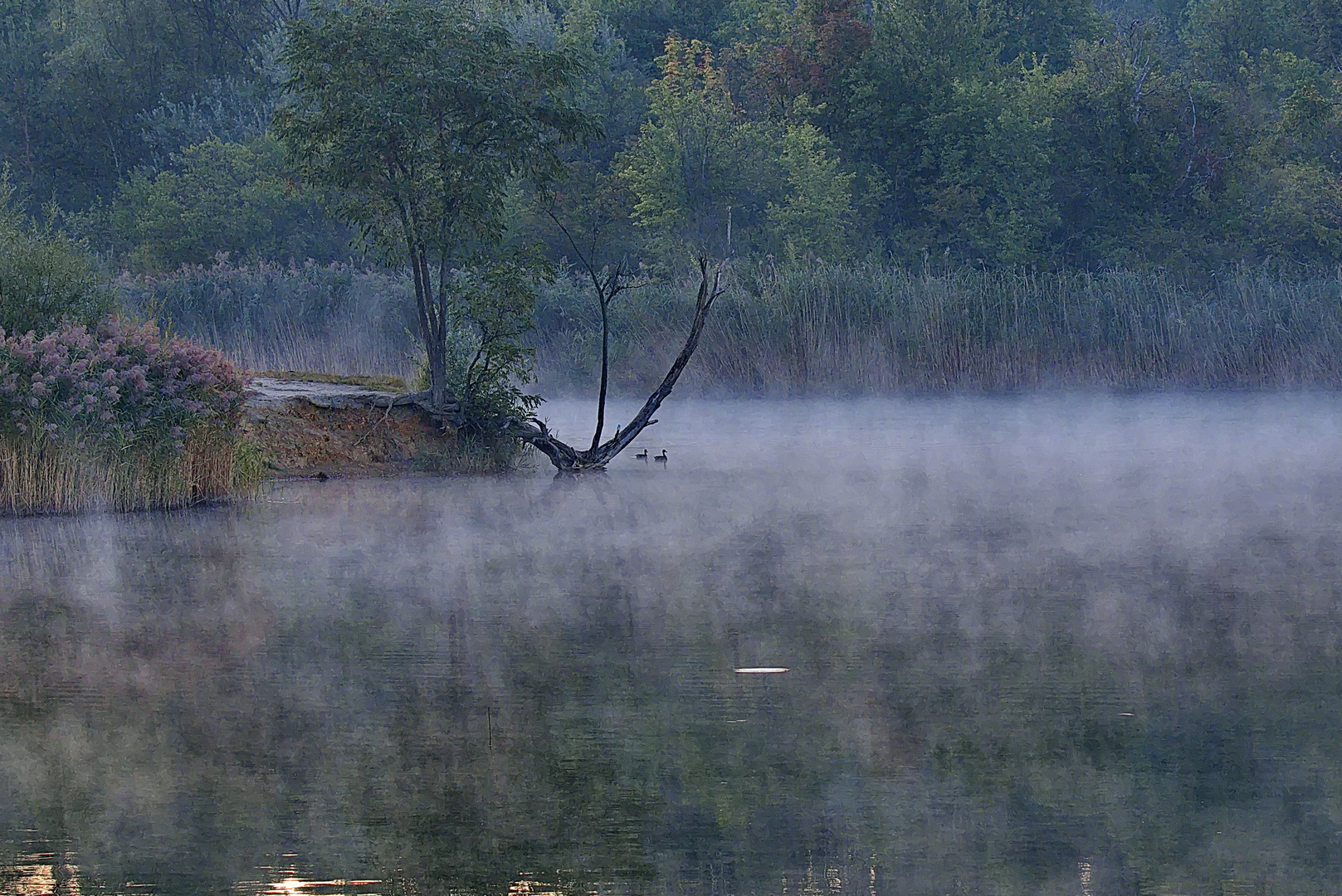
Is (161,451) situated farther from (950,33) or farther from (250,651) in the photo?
(950,33)

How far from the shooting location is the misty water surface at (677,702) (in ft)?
15.9

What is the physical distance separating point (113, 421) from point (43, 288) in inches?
81.4

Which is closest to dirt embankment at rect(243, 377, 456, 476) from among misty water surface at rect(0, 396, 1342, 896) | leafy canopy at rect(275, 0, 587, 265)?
leafy canopy at rect(275, 0, 587, 265)

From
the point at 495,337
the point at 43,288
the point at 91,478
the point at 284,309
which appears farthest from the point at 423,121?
the point at 284,309

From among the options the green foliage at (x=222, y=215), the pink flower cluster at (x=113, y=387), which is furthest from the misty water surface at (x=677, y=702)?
the green foliage at (x=222, y=215)

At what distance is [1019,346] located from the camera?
2745cm

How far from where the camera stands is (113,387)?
525 inches

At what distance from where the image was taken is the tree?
1628 centimetres

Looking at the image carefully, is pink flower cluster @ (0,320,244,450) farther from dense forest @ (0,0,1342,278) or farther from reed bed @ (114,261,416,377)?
dense forest @ (0,0,1342,278)

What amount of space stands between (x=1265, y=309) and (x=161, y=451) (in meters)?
20.4

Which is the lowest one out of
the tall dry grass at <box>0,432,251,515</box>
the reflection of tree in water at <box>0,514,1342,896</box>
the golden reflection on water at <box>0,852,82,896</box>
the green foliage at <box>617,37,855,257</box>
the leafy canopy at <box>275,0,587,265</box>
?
the golden reflection on water at <box>0,852,82,896</box>

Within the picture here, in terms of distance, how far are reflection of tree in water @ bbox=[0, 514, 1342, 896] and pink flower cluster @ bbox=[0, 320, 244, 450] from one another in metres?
4.38

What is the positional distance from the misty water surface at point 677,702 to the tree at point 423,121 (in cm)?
431

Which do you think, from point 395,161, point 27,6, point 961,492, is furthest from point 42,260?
point 27,6
